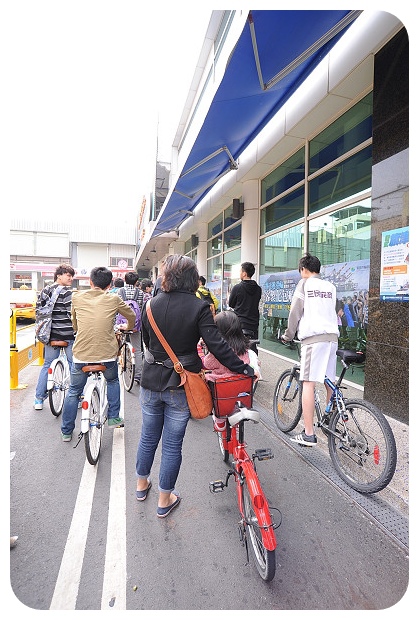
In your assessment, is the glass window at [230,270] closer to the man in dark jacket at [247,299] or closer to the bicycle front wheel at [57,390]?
the man in dark jacket at [247,299]

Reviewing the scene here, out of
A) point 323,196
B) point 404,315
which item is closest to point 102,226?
point 323,196

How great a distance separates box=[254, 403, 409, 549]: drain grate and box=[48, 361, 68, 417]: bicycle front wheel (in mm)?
3073

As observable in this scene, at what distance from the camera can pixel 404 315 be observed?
11.4ft

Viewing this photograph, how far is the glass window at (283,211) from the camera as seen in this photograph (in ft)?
20.6

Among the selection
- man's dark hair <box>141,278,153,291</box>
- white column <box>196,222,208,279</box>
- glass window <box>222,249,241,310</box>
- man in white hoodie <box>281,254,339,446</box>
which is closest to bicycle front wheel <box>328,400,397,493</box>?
man in white hoodie <box>281,254,339,446</box>

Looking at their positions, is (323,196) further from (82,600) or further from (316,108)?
(82,600)

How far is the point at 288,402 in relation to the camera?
373 cm

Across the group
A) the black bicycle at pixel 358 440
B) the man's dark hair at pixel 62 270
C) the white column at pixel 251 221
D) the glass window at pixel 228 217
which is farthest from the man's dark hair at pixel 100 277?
the glass window at pixel 228 217

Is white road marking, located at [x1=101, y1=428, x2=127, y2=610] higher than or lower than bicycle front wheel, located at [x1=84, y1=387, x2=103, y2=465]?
lower

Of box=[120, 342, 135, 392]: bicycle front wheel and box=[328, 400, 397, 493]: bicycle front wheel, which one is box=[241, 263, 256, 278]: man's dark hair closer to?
box=[120, 342, 135, 392]: bicycle front wheel

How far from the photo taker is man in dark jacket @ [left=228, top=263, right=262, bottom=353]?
15.7 ft

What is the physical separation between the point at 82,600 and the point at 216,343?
1575 mm

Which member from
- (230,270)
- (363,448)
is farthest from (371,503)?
(230,270)

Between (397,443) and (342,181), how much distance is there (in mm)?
3989
